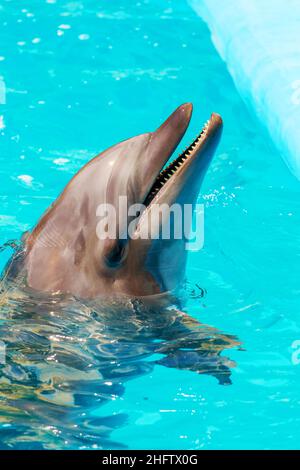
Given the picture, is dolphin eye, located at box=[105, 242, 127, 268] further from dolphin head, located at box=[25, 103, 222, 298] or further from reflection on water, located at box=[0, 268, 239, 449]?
reflection on water, located at box=[0, 268, 239, 449]

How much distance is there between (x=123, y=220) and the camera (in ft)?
17.0

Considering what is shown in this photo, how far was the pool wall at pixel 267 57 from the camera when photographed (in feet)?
29.0

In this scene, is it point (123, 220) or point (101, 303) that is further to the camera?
point (101, 303)

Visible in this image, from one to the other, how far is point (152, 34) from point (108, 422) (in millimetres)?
6617

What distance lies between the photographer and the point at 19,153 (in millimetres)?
8875

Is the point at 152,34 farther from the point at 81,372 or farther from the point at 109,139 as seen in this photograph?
the point at 81,372

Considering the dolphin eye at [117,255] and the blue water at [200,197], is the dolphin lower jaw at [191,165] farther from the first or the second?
the blue water at [200,197]

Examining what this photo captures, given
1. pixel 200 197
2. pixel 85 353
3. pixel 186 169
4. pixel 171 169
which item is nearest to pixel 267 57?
pixel 200 197

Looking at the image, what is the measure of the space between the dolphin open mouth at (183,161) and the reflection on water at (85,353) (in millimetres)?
658

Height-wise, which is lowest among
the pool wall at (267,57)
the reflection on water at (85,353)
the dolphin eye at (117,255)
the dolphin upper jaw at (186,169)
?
the reflection on water at (85,353)

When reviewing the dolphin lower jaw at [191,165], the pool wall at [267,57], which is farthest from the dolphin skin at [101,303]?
the pool wall at [267,57]

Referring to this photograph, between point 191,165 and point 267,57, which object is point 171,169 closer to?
point 191,165

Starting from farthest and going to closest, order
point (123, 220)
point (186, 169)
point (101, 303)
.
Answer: point (101, 303) → point (123, 220) → point (186, 169)

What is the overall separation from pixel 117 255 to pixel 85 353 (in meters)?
0.60
